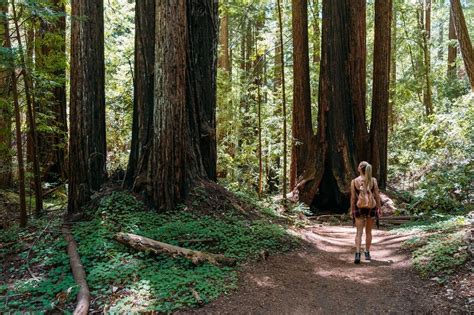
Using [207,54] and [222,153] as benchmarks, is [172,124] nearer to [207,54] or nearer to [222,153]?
[207,54]

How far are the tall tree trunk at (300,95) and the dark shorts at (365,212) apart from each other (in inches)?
215

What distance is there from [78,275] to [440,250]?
15.6 ft

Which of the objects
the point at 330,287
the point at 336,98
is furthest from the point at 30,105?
the point at 336,98

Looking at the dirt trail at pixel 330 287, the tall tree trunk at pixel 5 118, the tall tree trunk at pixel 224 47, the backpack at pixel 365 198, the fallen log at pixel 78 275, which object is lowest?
the dirt trail at pixel 330 287

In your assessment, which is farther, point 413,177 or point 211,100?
point 413,177

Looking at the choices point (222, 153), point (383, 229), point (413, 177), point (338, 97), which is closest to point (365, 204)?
point (383, 229)

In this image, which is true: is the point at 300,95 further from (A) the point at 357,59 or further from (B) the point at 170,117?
(B) the point at 170,117

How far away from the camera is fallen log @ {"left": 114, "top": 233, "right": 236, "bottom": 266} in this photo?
5.25 meters

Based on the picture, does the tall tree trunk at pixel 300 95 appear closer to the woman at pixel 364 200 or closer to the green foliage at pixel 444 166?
the green foliage at pixel 444 166

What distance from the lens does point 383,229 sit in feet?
27.8

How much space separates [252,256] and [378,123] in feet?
24.0

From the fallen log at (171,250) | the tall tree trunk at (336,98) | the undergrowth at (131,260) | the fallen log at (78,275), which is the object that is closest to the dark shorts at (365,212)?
the undergrowth at (131,260)

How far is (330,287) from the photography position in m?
Result: 5.06

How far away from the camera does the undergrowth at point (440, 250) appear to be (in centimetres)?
486
